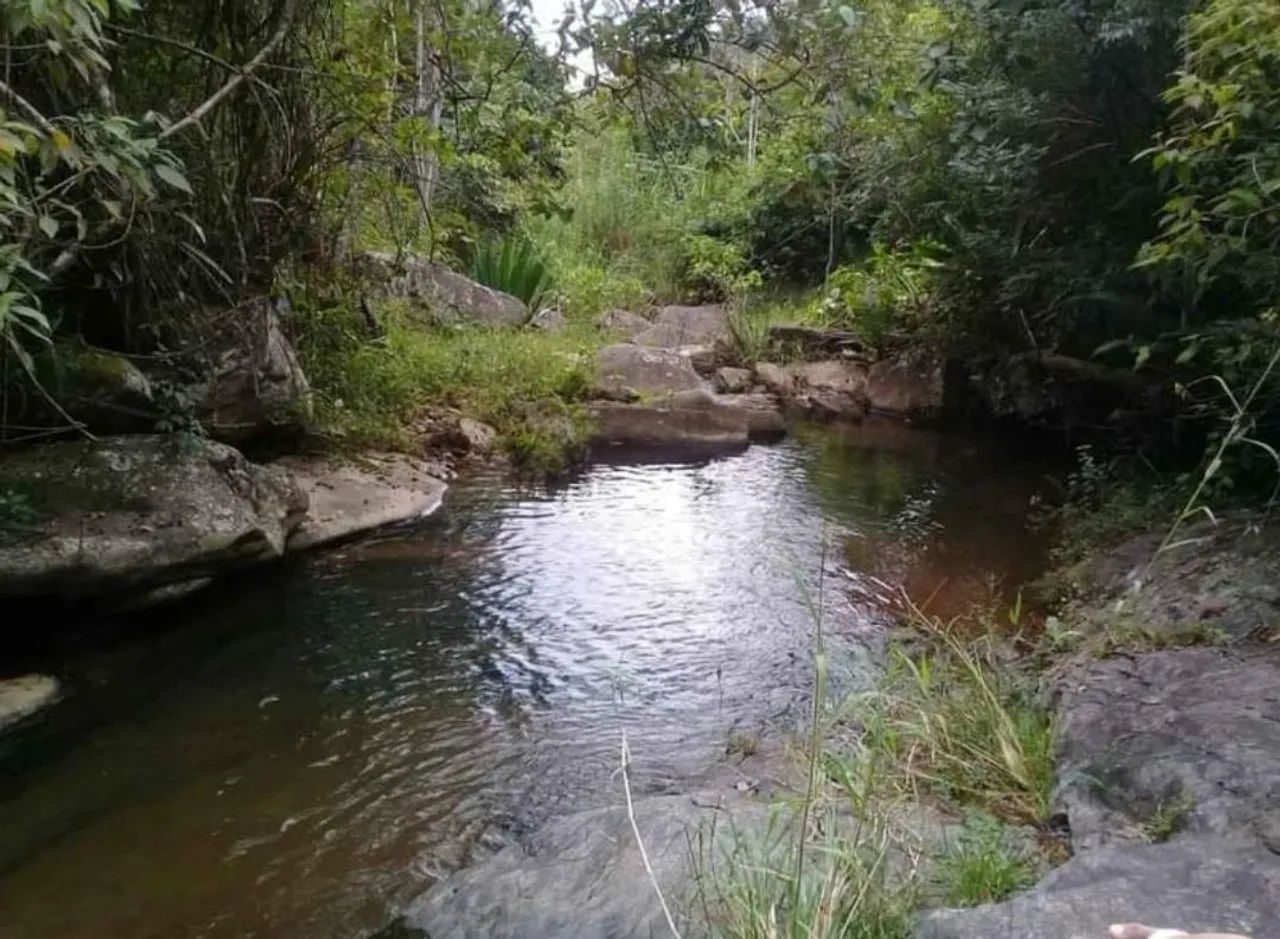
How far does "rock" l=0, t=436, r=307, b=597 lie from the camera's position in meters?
3.64

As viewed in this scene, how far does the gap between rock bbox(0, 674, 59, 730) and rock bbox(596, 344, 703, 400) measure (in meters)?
5.10

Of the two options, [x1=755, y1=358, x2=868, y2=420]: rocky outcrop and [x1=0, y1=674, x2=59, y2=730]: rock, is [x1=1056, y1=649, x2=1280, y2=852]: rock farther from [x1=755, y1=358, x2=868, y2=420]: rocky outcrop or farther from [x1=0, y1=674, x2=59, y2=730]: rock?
[x1=755, y1=358, x2=868, y2=420]: rocky outcrop

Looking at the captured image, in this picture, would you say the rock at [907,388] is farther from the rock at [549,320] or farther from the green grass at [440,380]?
the rock at [549,320]

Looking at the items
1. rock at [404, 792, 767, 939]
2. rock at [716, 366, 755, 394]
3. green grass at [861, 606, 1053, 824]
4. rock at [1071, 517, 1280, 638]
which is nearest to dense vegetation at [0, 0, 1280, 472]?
rock at [1071, 517, 1280, 638]

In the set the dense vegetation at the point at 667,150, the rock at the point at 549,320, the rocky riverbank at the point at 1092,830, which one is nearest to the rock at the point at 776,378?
the rock at the point at 549,320

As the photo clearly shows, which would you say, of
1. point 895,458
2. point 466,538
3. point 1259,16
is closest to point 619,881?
point 1259,16

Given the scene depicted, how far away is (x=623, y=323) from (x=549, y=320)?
37.8 inches

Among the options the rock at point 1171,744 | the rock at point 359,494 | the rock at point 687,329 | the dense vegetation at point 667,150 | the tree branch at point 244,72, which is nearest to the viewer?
the rock at point 1171,744

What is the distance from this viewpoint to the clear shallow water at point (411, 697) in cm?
266

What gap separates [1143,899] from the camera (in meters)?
1.85

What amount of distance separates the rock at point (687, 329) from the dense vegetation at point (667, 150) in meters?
2.91

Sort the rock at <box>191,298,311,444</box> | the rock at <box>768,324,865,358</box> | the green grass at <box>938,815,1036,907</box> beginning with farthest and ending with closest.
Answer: the rock at <box>768,324,865,358</box>, the rock at <box>191,298,311,444</box>, the green grass at <box>938,815,1036,907</box>

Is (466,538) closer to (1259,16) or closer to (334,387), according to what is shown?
(334,387)

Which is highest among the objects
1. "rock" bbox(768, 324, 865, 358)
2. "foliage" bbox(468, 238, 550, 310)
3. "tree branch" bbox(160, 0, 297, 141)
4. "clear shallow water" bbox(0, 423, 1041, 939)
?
"tree branch" bbox(160, 0, 297, 141)
